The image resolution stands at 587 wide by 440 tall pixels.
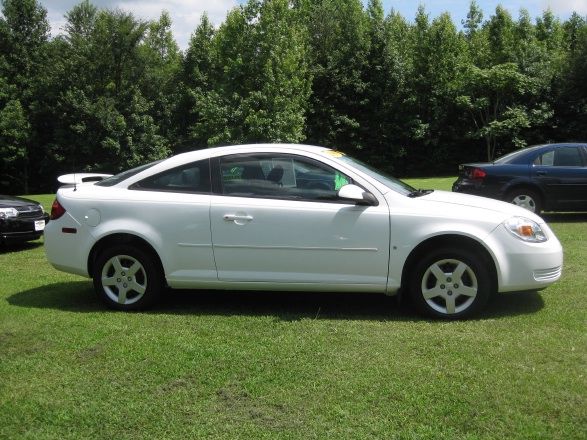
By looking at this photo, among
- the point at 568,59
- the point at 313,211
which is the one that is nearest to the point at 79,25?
the point at 568,59

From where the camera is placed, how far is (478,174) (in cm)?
1132

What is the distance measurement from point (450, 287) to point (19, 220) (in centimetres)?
706

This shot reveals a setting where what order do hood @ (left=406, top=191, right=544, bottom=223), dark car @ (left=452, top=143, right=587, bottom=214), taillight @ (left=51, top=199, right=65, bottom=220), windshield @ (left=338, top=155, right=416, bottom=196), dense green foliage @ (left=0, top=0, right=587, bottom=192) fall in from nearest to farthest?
hood @ (left=406, top=191, right=544, bottom=223), windshield @ (left=338, top=155, right=416, bottom=196), taillight @ (left=51, top=199, right=65, bottom=220), dark car @ (left=452, top=143, right=587, bottom=214), dense green foliage @ (left=0, top=0, right=587, bottom=192)

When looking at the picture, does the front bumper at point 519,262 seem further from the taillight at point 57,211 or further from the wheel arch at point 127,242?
the taillight at point 57,211

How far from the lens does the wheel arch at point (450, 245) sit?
17.3ft

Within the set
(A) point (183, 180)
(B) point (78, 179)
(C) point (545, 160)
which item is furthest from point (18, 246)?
(C) point (545, 160)

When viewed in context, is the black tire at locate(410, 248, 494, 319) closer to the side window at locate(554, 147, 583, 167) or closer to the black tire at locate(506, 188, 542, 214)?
the black tire at locate(506, 188, 542, 214)

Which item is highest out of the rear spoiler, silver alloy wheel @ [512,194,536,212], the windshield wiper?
the rear spoiler

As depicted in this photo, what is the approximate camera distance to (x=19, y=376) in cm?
415

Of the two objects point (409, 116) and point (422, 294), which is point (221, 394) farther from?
point (409, 116)

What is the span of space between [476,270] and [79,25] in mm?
41995

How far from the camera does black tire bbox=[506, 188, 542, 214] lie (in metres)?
11.2

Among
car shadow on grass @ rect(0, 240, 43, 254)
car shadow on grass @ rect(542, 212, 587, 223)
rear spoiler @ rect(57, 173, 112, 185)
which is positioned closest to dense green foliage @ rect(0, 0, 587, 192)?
car shadow on grass @ rect(542, 212, 587, 223)

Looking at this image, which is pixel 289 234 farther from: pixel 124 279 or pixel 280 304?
pixel 124 279
